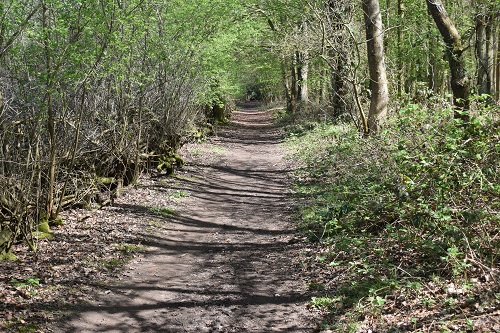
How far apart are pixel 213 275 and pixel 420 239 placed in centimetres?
313

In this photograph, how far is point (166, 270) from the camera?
7672 millimetres

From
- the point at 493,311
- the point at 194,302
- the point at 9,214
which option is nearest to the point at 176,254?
the point at 194,302

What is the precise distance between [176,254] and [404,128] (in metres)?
4.73

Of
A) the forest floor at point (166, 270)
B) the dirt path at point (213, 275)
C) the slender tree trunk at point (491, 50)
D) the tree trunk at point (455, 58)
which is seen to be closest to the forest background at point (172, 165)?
the tree trunk at point (455, 58)

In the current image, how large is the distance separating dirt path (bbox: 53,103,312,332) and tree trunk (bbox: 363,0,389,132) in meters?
3.29

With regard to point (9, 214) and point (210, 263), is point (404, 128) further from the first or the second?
point (9, 214)

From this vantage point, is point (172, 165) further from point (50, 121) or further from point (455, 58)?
point (455, 58)

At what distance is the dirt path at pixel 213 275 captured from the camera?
575 centimetres

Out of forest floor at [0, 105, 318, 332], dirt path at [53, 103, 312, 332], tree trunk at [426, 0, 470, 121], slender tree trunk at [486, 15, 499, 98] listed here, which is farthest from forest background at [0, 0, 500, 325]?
slender tree trunk at [486, 15, 499, 98]

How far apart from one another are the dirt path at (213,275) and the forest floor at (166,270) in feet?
0.06

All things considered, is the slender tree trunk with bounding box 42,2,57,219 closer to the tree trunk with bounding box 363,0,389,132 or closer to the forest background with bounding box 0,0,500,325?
the forest background with bounding box 0,0,500,325

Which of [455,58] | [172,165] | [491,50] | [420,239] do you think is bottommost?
[420,239]

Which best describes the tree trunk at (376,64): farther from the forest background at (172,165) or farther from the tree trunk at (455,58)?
the tree trunk at (455,58)

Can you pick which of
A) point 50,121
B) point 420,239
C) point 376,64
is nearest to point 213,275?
point 420,239
